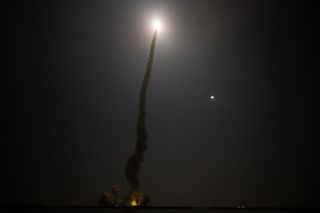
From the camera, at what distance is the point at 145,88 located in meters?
91.1

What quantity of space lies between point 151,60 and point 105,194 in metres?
67.9

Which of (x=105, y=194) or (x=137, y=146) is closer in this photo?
(x=137, y=146)

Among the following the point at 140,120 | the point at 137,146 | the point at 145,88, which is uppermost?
the point at 145,88

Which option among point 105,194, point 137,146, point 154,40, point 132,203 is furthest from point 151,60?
point 105,194

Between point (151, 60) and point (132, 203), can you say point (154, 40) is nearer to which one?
point (151, 60)

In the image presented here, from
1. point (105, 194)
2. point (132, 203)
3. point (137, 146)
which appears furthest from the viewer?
point (105, 194)

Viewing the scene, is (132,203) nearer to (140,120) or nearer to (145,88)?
(140,120)

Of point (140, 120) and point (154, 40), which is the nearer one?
point (154, 40)

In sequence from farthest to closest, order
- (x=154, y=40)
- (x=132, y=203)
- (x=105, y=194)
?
(x=105, y=194)
(x=132, y=203)
(x=154, y=40)

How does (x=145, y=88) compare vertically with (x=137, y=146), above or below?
above

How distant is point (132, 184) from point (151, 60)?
37.4 meters

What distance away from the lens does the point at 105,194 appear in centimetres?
13112

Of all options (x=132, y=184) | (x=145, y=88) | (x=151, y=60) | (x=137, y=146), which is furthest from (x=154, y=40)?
(x=132, y=184)

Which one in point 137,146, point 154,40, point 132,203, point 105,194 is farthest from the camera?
point 105,194
